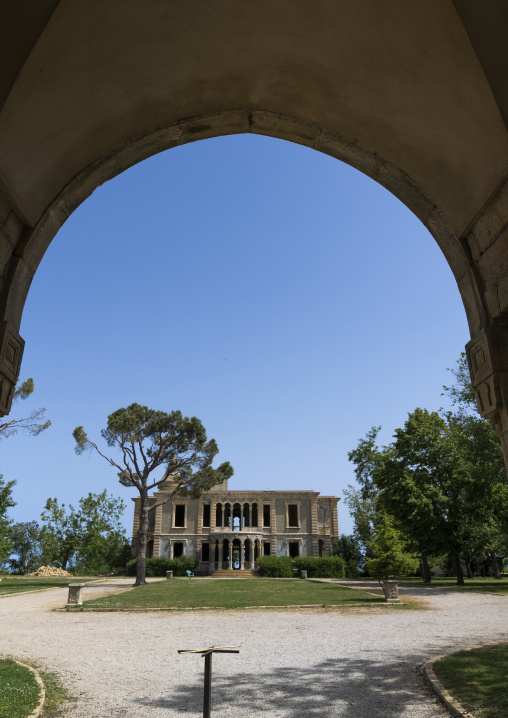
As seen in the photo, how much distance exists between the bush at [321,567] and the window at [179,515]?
1240 cm

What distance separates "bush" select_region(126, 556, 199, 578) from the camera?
41344mm

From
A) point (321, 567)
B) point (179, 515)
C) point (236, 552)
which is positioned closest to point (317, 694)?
point (321, 567)

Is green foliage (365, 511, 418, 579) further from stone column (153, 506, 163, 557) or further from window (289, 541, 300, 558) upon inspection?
stone column (153, 506, 163, 557)

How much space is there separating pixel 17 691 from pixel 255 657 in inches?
142

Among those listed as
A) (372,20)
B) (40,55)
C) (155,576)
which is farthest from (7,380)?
(155,576)

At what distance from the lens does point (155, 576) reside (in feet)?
135

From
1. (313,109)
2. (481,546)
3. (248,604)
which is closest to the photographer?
(313,109)

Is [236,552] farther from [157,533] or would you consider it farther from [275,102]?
[275,102]

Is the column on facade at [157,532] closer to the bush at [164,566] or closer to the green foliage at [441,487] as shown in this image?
the bush at [164,566]

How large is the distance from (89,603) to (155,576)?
1020 inches

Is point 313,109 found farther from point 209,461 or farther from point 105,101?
point 209,461

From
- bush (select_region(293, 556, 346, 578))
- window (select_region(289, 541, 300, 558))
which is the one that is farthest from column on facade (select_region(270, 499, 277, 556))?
bush (select_region(293, 556, 346, 578))

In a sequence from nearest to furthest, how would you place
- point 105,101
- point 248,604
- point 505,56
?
point 505,56 → point 105,101 → point 248,604

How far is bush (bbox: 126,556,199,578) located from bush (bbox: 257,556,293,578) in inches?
241
